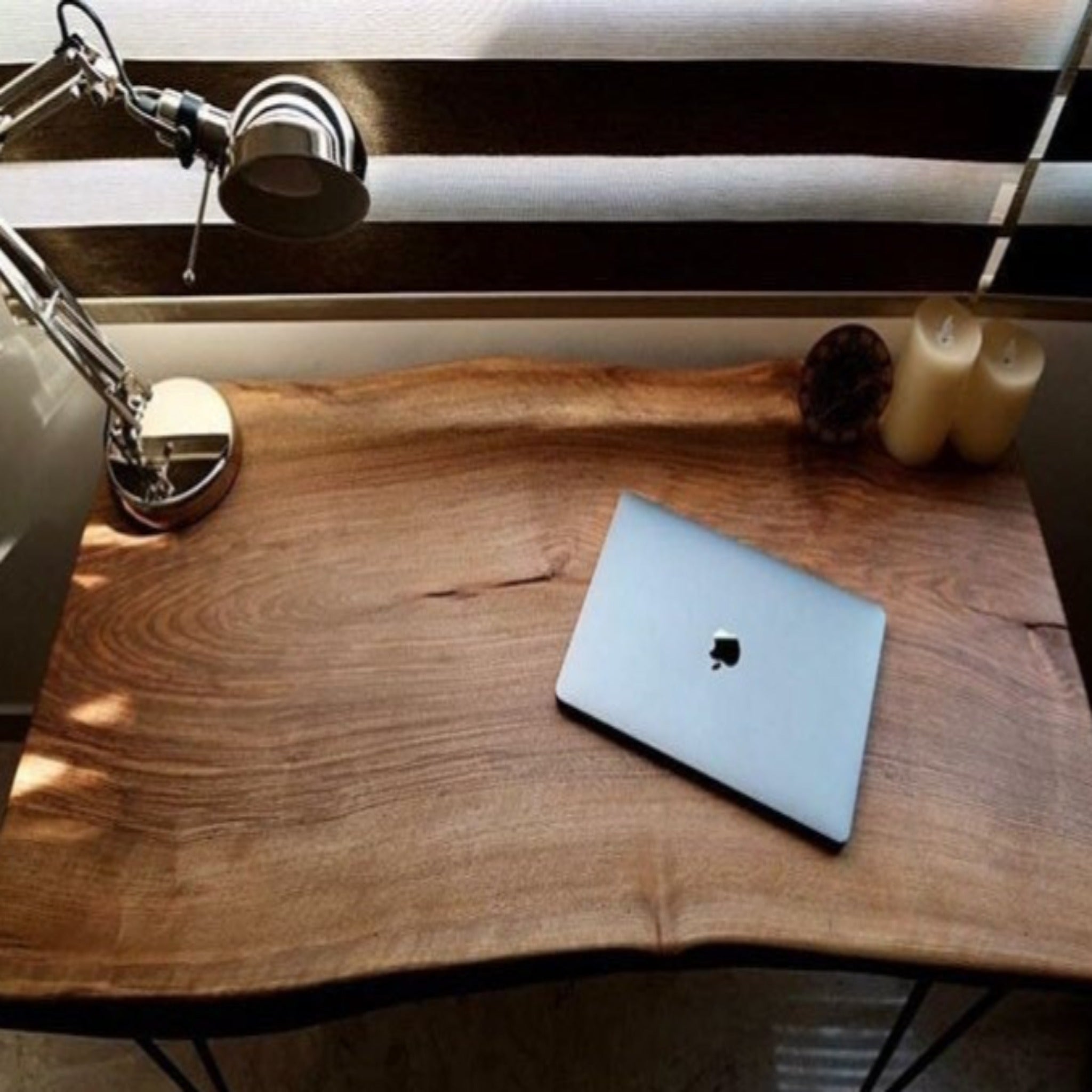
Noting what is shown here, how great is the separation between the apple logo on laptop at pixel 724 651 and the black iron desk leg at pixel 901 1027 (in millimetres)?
279

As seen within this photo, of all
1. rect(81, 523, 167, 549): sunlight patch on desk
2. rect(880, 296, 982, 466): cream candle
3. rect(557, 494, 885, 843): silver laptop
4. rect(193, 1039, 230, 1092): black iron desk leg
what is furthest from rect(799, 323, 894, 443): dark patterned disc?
rect(193, 1039, 230, 1092): black iron desk leg

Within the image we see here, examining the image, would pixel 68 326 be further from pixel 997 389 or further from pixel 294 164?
pixel 997 389

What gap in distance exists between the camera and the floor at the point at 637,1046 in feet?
4.93

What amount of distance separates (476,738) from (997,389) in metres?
0.54

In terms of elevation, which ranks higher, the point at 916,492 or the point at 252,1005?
the point at 916,492

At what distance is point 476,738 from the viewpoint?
3.17 ft

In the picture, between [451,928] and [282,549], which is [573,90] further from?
[451,928]

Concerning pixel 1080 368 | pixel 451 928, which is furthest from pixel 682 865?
pixel 1080 368

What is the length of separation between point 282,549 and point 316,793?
23 centimetres

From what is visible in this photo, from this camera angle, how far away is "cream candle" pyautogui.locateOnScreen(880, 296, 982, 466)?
1.04m

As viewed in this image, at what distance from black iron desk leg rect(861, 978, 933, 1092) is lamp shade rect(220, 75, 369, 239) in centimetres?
71

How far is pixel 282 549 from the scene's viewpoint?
1061 millimetres

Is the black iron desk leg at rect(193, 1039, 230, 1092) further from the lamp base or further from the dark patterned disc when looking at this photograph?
the dark patterned disc

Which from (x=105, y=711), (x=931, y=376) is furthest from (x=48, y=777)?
(x=931, y=376)
